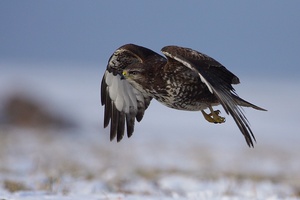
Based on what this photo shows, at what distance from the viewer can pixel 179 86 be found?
8.97 m

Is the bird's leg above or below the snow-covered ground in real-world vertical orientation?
above

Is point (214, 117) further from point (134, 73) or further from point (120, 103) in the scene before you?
point (120, 103)

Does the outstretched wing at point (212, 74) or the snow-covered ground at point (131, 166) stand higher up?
the outstretched wing at point (212, 74)

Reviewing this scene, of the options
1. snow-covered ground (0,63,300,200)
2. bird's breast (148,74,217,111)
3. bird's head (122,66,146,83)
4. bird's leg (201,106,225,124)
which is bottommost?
snow-covered ground (0,63,300,200)

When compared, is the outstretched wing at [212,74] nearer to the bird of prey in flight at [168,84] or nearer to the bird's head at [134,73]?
the bird of prey in flight at [168,84]

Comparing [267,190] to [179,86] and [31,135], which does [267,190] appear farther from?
[31,135]

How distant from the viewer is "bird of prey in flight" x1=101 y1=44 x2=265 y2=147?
8.50 m

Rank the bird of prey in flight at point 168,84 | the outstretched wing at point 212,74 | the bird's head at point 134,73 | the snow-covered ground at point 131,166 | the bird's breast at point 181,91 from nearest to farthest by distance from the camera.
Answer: the outstretched wing at point 212,74, the bird of prey in flight at point 168,84, the snow-covered ground at point 131,166, the bird's breast at point 181,91, the bird's head at point 134,73

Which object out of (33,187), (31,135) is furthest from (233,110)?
(31,135)

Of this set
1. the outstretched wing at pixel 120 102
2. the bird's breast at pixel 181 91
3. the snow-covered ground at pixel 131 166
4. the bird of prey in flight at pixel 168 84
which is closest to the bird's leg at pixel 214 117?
the bird of prey in flight at pixel 168 84

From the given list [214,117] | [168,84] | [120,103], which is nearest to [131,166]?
[120,103]

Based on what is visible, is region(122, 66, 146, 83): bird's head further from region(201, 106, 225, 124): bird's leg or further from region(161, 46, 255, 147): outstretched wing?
region(201, 106, 225, 124): bird's leg

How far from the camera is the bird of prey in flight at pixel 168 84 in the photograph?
850 cm

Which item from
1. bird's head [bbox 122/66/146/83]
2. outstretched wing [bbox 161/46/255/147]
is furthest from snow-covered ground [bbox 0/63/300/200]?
bird's head [bbox 122/66/146/83]
